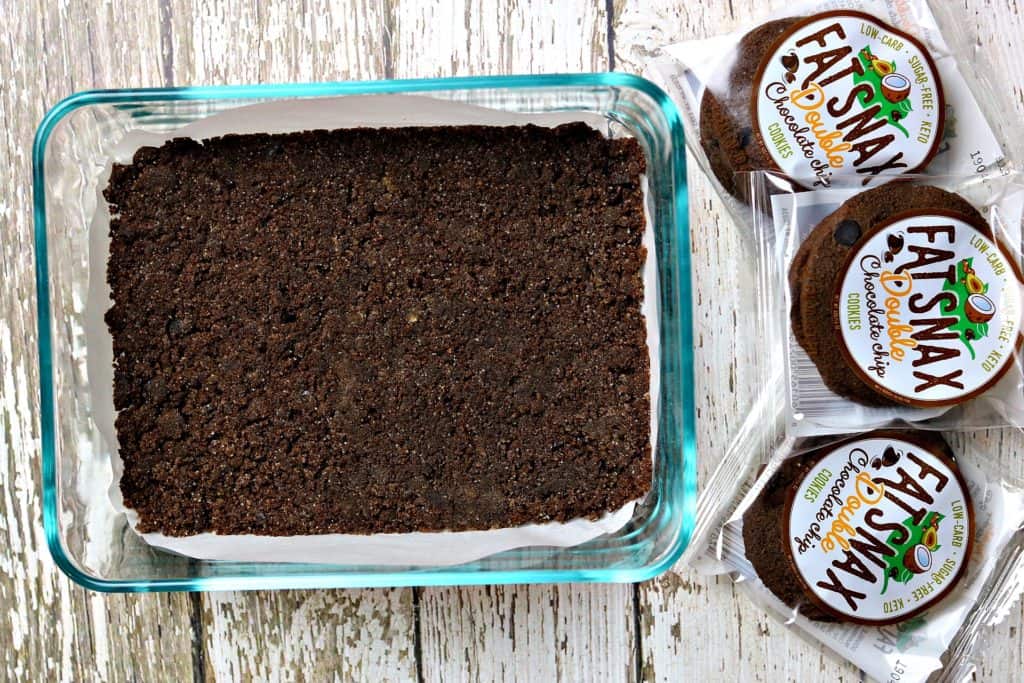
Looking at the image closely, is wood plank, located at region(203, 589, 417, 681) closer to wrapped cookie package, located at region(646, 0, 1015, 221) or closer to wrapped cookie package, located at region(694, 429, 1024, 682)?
wrapped cookie package, located at region(694, 429, 1024, 682)

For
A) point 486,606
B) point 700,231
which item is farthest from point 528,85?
point 486,606

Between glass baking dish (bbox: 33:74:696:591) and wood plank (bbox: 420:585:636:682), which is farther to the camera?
wood plank (bbox: 420:585:636:682)

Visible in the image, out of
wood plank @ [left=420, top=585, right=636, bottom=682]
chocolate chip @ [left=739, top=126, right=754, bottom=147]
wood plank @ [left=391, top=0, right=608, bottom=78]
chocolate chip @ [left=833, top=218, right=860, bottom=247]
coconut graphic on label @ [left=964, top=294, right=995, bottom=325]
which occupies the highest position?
wood plank @ [left=391, top=0, right=608, bottom=78]

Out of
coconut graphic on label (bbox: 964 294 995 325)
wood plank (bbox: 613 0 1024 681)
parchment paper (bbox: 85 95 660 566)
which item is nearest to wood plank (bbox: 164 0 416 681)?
parchment paper (bbox: 85 95 660 566)

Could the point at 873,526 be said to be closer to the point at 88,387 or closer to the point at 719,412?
the point at 719,412

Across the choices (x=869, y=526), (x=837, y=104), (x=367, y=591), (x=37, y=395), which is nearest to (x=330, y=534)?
(x=367, y=591)

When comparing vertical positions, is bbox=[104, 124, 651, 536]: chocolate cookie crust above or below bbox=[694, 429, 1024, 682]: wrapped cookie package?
above
